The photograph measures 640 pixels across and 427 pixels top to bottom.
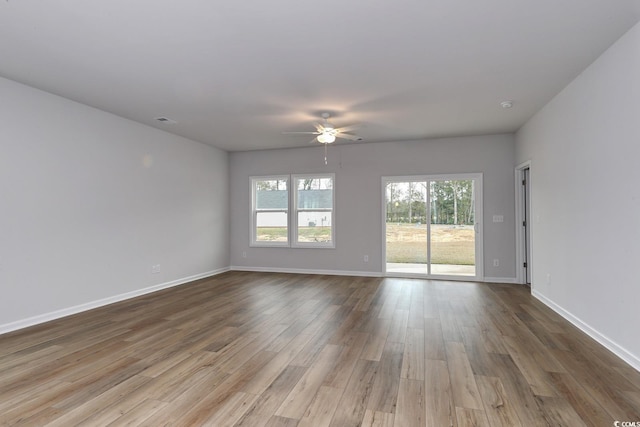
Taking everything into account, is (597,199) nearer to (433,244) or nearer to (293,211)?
(433,244)

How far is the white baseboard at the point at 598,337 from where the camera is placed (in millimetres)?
2643

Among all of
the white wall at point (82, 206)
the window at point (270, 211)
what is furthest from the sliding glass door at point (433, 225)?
the white wall at point (82, 206)

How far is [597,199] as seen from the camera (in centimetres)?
320

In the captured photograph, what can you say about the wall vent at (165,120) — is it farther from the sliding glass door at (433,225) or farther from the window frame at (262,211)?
the sliding glass door at (433,225)

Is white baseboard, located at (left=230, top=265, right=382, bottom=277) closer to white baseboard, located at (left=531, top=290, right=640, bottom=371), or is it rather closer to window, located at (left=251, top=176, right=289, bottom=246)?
window, located at (left=251, top=176, right=289, bottom=246)

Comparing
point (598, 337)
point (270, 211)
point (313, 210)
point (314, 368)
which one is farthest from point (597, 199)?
point (270, 211)

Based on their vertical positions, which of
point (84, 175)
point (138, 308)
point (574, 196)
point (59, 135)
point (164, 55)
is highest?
point (164, 55)

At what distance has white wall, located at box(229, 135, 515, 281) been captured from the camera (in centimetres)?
608

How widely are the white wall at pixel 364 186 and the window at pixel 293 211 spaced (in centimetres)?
16

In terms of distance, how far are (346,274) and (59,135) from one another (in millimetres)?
5162

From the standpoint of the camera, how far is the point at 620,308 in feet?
9.29

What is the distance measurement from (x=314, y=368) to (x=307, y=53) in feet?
8.99

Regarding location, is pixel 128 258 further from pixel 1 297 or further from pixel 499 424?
pixel 499 424

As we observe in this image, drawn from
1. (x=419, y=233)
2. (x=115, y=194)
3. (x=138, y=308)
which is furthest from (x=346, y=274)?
(x=115, y=194)
